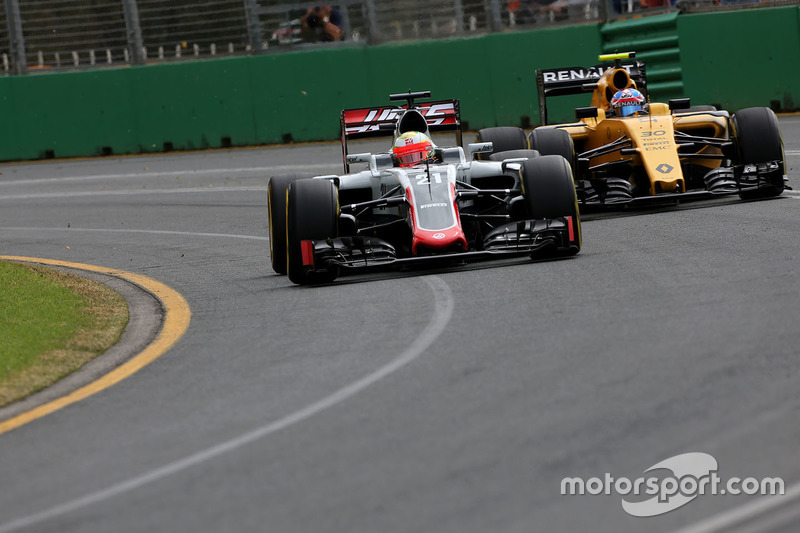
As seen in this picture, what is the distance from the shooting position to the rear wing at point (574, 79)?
620 inches

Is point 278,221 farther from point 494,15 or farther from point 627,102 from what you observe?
point 494,15

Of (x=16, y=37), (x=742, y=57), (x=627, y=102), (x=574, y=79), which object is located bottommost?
(x=627, y=102)

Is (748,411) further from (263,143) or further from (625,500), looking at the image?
(263,143)

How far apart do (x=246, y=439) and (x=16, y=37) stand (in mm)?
21745

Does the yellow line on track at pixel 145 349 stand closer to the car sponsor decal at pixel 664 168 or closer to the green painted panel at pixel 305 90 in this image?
the car sponsor decal at pixel 664 168

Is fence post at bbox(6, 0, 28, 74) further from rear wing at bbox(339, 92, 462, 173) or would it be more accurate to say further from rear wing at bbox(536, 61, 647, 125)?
rear wing at bbox(339, 92, 462, 173)

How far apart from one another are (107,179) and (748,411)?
18435 millimetres

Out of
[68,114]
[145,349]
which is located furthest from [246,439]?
[68,114]

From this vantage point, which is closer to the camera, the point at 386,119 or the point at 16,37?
the point at 386,119

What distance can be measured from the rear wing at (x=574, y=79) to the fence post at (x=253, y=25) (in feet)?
32.7

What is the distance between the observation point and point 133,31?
81.8ft

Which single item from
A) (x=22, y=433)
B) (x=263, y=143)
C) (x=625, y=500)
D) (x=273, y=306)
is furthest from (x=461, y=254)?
(x=263, y=143)

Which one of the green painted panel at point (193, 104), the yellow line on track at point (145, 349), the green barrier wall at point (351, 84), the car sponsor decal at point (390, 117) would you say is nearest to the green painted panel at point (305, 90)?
the green barrier wall at point (351, 84)

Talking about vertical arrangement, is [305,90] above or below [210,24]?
below
